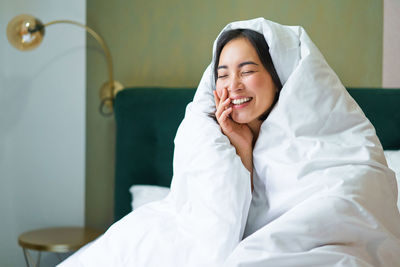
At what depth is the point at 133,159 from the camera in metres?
2.38

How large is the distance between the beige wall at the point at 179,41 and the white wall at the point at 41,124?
0.27 feet

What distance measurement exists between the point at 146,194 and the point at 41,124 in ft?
2.69

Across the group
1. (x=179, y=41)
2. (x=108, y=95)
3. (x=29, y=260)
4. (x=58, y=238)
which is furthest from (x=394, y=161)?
(x=29, y=260)

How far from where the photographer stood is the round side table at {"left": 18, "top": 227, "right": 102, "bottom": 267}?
7.39 ft

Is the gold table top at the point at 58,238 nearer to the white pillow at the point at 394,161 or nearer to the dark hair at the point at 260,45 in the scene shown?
the dark hair at the point at 260,45

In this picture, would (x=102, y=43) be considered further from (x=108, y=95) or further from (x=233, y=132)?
(x=233, y=132)

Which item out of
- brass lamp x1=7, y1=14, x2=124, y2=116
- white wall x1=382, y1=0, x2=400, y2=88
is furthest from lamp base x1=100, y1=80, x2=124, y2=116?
white wall x1=382, y1=0, x2=400, y2=88

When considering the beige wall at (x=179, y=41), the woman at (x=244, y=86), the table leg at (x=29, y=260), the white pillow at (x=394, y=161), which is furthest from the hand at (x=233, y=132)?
the table leg at (x=29, y=260)

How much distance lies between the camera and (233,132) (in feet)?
5.25

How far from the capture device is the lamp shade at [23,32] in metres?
2.27

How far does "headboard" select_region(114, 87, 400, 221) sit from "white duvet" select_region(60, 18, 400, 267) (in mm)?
673

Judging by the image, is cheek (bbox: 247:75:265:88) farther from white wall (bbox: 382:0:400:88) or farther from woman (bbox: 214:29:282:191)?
white wall (bbox: 382:0:400:88)

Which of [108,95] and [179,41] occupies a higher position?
[179,41]

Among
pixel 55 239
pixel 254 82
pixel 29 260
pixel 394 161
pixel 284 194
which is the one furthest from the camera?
pixel 29 260
